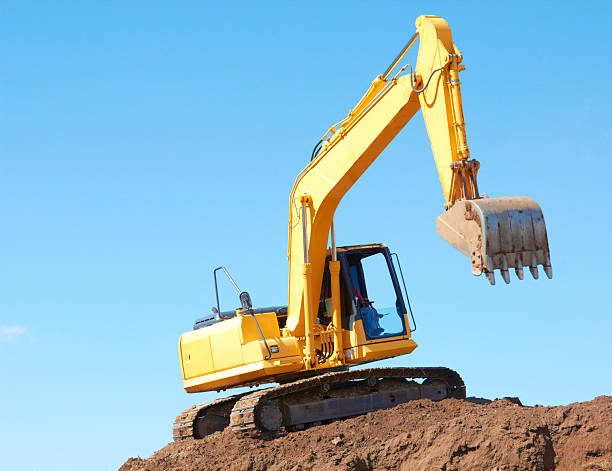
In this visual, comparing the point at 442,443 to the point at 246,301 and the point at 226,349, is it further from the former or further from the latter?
the point at 246,301

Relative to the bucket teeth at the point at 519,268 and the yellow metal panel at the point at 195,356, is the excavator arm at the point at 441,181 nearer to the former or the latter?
the bucket teeth at the point at 519,268

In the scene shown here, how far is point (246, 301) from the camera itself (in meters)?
12.8

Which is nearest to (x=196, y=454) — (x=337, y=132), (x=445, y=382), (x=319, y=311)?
(x=319, y=311)

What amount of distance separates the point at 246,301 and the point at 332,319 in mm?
1408

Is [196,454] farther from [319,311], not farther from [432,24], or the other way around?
[432,24]

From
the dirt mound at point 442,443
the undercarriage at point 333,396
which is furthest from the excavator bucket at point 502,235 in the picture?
the undercarriage at point 333,396

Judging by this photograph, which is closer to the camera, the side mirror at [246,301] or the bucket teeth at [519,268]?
the bucket teeth at [519,268]

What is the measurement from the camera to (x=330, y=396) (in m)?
11.8

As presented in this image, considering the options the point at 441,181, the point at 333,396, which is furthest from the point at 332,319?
the point at 441,181

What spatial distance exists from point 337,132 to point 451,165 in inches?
105

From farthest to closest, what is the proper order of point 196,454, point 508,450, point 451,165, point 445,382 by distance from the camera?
point 445,382 → point 196,454 → point 451,165 → point 508,450

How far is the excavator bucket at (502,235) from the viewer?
8.98m

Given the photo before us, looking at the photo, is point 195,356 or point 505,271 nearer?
point 505,271

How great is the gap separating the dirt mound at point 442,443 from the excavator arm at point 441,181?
1768 millimetres
